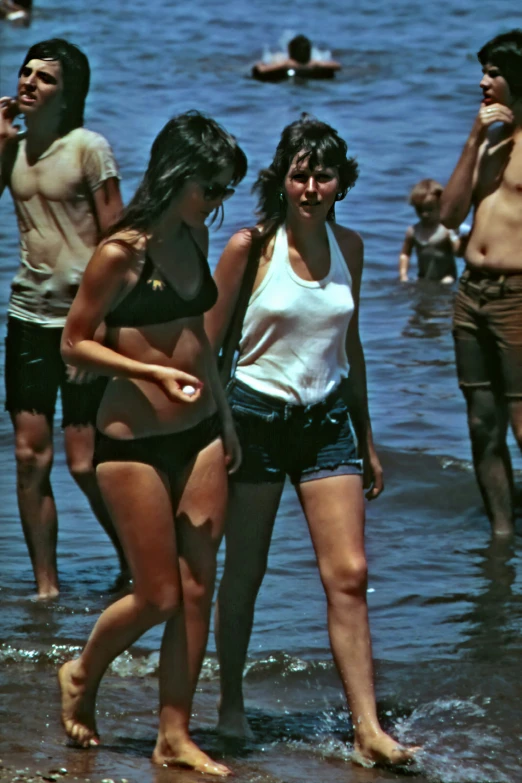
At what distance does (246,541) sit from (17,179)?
6.41 ft

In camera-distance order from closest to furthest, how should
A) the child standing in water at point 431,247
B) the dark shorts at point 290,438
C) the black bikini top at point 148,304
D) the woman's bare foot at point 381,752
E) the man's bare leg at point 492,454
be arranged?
1. the black bikini top at point 148,304
2. the woman's bare foot at point 381,752
3. the dark shorts at point 290,438
4. the man's bare leg at point 492,454
5. the child standing in water at point 431,247

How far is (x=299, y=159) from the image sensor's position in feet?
15.4

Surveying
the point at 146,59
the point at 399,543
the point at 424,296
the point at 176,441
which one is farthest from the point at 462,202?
the point at 146,59

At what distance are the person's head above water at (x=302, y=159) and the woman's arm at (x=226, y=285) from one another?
0.58ft

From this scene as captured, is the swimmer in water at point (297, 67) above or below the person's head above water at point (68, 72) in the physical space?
below

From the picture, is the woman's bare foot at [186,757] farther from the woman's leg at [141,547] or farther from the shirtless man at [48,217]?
the shirtless man at [48,217]

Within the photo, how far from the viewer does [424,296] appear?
13227mm

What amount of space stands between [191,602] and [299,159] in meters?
1.36

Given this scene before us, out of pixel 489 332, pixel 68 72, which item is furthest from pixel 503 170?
pixel 68 72

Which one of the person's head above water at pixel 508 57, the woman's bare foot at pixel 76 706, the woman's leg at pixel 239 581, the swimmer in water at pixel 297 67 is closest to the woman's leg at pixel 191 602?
the woman's bare foot at pixel 76 706

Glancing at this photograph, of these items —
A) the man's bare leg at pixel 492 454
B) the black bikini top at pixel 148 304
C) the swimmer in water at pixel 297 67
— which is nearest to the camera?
the black bikini top at pixel 148 304

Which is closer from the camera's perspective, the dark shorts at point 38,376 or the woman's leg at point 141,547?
the woman's leg at point 141,547

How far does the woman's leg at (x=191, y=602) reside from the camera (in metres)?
4.47

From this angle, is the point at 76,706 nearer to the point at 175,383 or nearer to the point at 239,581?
the point at 239,581
